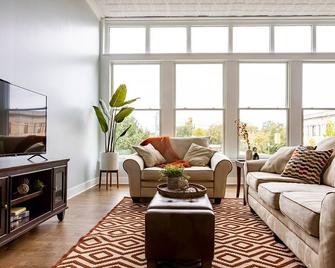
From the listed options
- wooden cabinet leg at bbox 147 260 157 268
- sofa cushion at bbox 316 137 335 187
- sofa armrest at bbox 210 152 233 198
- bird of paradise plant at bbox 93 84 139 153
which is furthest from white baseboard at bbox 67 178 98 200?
sofa cushion at bbox 316 137 335 187

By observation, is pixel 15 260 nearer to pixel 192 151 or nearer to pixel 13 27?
pixel 13 27

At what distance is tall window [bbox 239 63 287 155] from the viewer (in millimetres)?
5980

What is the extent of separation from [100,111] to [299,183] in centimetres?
353

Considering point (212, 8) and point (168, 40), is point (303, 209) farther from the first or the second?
point (168, 40)

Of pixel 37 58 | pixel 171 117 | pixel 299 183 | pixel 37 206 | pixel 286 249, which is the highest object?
pixel 37 58

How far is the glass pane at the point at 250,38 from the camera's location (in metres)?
6.02

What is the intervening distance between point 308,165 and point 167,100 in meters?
3.35

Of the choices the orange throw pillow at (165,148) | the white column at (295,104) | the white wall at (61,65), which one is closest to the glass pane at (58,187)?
the white wall at (61,65)

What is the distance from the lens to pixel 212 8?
5.58 metres

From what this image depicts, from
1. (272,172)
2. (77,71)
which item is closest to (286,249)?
(272,172)

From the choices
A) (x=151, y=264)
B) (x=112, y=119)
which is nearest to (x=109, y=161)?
(x=112, y=119)

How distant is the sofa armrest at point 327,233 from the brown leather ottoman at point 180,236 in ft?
2.10

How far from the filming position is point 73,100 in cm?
464

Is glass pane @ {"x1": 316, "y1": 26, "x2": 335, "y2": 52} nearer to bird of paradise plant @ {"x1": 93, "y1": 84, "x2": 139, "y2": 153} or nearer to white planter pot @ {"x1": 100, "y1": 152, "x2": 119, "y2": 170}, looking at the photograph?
bird of paradise plant @ {"x1": 93, "y1": 84, "x2": 139, "y2": 153}
